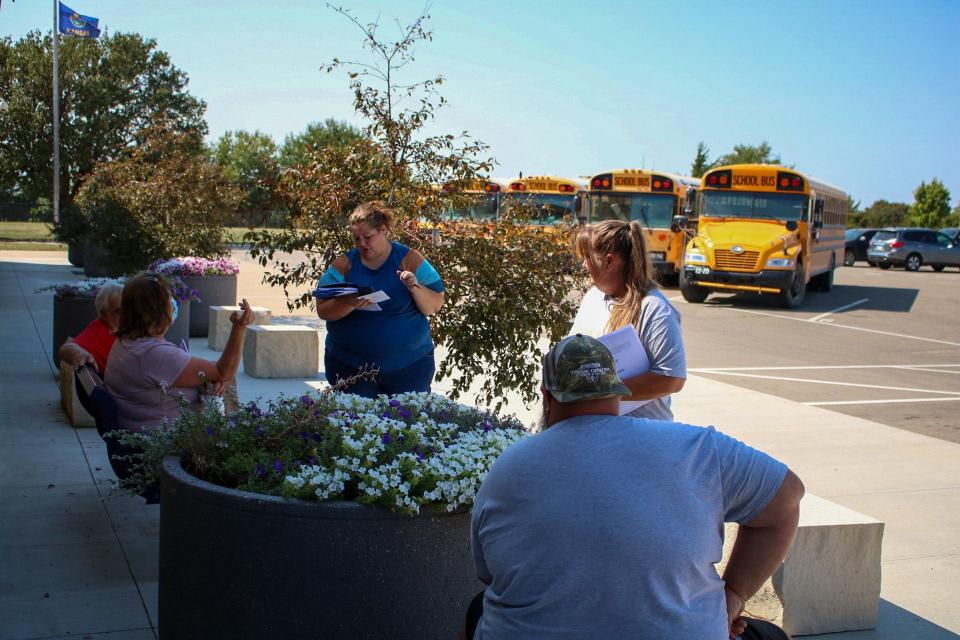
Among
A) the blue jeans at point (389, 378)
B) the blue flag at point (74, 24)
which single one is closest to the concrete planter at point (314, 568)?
the blue jeans at point (389, 378)

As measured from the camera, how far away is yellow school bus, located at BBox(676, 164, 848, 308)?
2230 centimetres

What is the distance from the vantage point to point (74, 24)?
44188 millimetres

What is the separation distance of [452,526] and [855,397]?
9442 millimetres

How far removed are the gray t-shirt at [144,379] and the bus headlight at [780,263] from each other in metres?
19.0

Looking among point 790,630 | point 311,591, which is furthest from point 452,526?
point 790,630

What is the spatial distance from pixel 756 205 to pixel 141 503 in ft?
63.9

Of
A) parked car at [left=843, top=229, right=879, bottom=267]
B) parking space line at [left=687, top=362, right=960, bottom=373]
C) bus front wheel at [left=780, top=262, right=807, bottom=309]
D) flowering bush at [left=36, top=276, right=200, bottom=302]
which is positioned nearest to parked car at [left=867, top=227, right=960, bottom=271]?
parked car at [left=843, top=229, right=879, bottom=267]

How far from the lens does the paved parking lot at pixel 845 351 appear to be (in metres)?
11.3

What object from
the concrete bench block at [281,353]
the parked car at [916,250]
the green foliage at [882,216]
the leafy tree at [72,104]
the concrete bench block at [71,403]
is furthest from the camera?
the green foliage at [882,216]

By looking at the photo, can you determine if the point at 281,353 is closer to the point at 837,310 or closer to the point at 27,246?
the point at 837,310

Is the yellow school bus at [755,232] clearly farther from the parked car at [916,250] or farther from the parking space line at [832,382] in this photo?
the parked car at [916,250]

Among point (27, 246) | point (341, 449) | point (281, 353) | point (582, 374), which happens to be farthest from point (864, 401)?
point (27, 246)

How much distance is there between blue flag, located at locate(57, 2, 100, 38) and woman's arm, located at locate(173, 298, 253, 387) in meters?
43.9

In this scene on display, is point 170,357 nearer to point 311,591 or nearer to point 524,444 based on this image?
point 311,591
